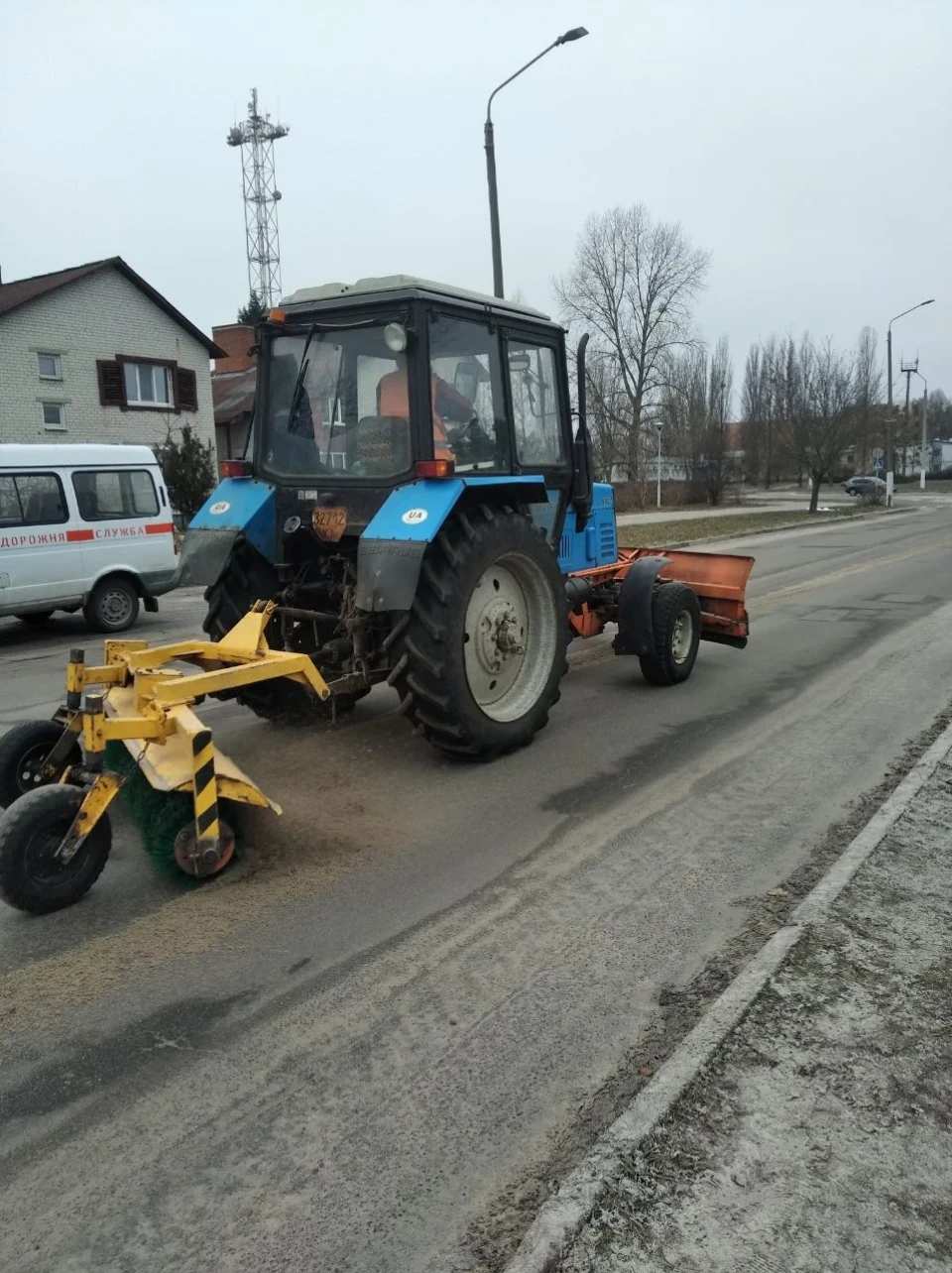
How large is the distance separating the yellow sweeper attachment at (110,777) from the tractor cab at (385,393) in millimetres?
1649

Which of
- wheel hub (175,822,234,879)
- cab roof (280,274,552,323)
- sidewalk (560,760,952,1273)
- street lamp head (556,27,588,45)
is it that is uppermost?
street lamp head (556,27,588,45)

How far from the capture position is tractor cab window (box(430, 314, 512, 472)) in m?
5.84

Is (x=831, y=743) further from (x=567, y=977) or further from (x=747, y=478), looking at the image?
(x=747, y=478)

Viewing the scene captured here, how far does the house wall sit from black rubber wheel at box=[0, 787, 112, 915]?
26.1 meters

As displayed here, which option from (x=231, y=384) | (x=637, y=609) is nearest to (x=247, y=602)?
(x=637, y=609)

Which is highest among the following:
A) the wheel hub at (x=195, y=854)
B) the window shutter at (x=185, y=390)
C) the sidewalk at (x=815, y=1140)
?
the window shutter at (x=185, y=390)

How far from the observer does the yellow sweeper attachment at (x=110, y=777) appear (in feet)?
13.1

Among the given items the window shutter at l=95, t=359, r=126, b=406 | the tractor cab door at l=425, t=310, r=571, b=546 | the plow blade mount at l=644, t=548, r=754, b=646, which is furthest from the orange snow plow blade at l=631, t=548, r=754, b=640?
the window shutter at l=95, t=359, r=126, b=406

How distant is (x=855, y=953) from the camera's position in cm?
368

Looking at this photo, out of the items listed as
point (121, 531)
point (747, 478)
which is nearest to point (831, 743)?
point (121, 531)

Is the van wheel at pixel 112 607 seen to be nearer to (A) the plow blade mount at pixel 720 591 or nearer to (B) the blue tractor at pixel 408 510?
(B) the blue tractor at pixel 408 510

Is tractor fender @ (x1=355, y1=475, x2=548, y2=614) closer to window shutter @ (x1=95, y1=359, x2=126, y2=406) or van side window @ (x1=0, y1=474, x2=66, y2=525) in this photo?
van side window @ (x1=0, y1=474, x2=66, y2=525)

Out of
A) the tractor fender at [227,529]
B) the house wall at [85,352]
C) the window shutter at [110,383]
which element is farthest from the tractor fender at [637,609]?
the window shutter at [110,383]

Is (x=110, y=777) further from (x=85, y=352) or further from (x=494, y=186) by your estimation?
(x=85, y=352)
